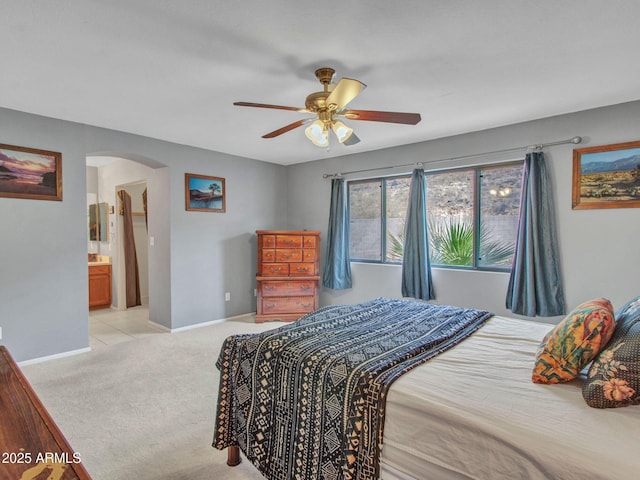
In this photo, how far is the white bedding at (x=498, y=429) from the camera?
1.01 meters

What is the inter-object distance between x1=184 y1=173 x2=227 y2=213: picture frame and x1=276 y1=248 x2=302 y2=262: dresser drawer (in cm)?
98

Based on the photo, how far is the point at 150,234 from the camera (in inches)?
183

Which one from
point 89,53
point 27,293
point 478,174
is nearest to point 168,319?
point 27,293

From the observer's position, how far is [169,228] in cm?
430

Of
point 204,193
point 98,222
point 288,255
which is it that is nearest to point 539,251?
point 288,255

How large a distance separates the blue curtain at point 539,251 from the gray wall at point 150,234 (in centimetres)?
351

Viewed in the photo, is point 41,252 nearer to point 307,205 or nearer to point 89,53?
point 89,53

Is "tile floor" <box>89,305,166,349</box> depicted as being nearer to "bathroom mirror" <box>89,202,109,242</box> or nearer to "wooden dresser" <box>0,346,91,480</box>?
"bathroom mirror" <box>89,202,109,242</box>

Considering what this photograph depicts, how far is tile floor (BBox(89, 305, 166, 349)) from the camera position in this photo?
4.05 meters

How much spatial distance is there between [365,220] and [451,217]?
119cm

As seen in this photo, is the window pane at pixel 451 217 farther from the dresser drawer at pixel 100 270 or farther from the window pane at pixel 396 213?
the dresser drawer at pixel 100 270

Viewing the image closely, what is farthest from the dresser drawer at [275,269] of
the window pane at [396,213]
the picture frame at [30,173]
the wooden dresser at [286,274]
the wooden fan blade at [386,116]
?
the wooden fan blade at [386,116]

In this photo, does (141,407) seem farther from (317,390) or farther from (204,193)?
(204,193)

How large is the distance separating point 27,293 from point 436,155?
14.5 ft
